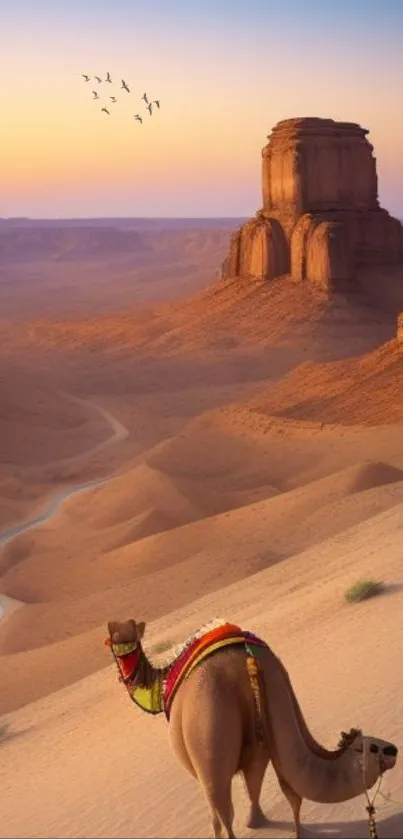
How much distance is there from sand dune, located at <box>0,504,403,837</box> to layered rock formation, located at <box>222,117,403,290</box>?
57.7m

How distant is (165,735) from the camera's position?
880cm

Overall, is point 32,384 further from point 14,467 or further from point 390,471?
point 390,471

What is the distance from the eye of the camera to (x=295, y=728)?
5.96 meters

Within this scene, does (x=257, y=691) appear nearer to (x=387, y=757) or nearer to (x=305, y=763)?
(x=305, y=763)

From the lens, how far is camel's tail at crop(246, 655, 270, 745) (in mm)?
5918

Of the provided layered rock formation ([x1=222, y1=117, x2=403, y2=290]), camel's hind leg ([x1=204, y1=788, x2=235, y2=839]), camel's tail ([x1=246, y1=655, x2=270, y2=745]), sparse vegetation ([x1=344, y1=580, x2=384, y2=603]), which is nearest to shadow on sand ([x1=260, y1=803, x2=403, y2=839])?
camel's hind leg ([x1=204, y1=788, x2=235, y2=839])

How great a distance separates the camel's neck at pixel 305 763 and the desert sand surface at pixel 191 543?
0.72 metres

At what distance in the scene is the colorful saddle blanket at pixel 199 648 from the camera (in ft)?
20.3

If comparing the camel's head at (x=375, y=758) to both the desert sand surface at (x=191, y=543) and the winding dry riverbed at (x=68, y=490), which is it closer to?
the desert sand surface at (x=191, y=543)

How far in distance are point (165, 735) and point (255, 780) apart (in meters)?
2.61

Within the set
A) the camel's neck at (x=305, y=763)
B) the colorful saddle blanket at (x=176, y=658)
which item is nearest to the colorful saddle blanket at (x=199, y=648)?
the colorful saddle blanket at (x=176, y=658)

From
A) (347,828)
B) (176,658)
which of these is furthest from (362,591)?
(176,658)

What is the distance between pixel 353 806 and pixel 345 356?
5305 cm

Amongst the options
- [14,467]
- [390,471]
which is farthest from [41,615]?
[14,467]
